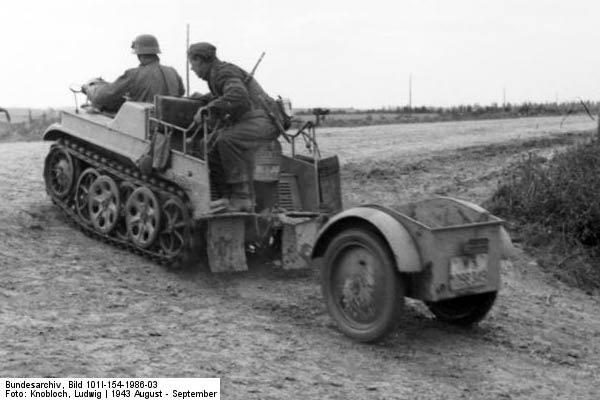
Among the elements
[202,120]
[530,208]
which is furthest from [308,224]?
[530,208]

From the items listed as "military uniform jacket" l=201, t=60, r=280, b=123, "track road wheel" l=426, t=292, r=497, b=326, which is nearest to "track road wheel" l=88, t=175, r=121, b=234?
"military uniform jacket" l=201, t=60, r=280, b=123

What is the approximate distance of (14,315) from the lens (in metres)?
7.89

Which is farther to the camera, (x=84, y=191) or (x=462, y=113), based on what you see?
(x=462, y=113)

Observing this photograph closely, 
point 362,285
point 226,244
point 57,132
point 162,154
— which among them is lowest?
point 362,285

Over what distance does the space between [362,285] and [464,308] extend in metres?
1.24

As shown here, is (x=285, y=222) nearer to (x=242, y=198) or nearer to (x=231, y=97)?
(x=242, y=198)

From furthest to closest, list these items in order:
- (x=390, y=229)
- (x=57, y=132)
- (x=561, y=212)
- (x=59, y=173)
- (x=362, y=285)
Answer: (x=561, y=212) → (x=57, y=132) → (x=59, y=173) → (x=362, y=285) → (x=390, y=229)

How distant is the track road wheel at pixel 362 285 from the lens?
771 centimetres

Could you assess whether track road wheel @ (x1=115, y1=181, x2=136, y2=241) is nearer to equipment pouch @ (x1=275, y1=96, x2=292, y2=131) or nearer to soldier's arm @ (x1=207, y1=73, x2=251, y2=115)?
soldier's arm @ (x1=207, y1=73, x2=251, y2=115)

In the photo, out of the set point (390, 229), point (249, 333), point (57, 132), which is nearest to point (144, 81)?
point (57, 132)

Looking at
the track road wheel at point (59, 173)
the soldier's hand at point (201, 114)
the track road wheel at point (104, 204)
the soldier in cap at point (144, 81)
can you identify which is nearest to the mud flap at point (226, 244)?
the soldier's hand at point (201, 114)

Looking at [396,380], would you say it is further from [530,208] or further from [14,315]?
[530,208]

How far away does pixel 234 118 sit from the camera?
10039 mm

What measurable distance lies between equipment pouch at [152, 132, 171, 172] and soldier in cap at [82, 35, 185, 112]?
95cm
